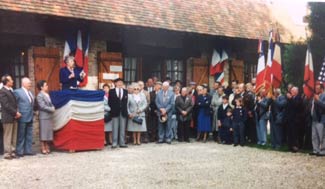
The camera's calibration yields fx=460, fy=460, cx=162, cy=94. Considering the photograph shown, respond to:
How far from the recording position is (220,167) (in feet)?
Result: 29.2

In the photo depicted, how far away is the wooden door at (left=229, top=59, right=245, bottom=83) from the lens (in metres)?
17.7

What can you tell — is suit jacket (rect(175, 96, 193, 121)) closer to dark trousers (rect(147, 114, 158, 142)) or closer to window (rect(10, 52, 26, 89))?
dark trousers (rect(147, 114, 158, 142))

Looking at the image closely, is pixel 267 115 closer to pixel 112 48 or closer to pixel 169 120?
pixel 169 120

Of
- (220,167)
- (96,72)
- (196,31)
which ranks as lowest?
(220,167)

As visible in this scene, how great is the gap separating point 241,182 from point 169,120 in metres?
5.69

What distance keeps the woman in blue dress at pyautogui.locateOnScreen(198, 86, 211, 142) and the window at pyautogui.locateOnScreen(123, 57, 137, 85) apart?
106 inches

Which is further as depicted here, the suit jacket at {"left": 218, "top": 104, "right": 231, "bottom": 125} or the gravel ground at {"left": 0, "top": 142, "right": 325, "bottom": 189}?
the suit jacket at {"left": 218, "top": 104, "right": 231, "bottom": 125}

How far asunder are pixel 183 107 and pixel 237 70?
5290mm

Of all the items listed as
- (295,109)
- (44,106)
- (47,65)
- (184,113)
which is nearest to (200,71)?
(184,113)

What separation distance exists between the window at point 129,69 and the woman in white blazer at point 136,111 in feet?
7.96

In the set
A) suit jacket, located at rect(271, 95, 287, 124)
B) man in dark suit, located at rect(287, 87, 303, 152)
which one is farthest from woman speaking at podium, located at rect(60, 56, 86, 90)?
man in dark suit, located at rect(287, 87, 303, 152)

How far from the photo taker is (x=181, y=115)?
13336mm

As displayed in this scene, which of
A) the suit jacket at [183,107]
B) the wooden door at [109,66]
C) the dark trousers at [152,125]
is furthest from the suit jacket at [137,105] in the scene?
the wooden door at [109,66]

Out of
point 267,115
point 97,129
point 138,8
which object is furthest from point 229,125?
point 138,8
